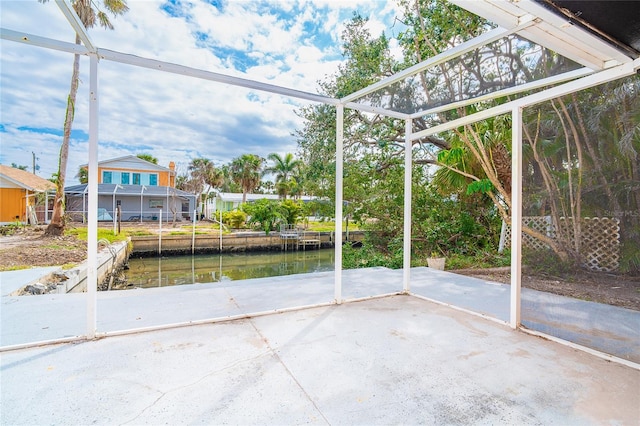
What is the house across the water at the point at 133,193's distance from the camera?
18062mm

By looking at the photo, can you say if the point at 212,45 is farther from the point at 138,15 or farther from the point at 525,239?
the point at 525,239

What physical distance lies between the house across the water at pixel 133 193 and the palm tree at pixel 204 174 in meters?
8.07

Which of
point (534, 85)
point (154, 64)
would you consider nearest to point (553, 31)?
point (534, 85)

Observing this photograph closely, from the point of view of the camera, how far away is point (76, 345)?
230cm

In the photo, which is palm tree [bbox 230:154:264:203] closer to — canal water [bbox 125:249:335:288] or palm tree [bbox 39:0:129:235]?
canal water [bbox 125:249:335:288]

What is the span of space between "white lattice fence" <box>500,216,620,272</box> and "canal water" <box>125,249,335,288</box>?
28.8 feet

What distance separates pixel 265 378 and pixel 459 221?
6106 mm

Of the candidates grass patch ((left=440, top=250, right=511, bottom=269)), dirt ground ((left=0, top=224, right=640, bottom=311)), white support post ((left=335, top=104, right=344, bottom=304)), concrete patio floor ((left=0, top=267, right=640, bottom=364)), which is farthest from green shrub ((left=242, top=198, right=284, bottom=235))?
white support post ((left=335, top=104, right=344, bottom=304))

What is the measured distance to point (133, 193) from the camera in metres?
18.4

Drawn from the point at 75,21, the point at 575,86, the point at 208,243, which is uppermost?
the point at 75,21

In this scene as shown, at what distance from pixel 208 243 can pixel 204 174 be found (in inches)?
713

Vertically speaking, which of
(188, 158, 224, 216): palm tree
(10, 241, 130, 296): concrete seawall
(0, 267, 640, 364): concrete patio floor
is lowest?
(10, 241, 130, 296): concrete seawall

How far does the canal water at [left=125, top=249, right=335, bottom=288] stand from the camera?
10039 mm

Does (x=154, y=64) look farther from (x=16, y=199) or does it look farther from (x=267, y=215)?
(x=16, y=199)
